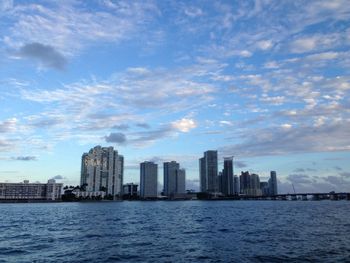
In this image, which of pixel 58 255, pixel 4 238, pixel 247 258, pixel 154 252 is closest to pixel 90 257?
pixel 58 255

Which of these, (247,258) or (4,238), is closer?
(247,258)

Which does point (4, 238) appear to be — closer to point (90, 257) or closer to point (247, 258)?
point (90, 257)

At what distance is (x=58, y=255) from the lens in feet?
145

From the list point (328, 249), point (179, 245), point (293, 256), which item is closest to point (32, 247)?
point (179, 245)

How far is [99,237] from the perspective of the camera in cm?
6234

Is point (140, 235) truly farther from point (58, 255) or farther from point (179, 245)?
point (58, 255)

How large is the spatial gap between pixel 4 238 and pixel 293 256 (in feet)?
151

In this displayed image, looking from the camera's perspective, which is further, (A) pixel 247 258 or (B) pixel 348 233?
(B) pixel 348 233

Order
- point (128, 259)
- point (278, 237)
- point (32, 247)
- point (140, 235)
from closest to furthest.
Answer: point (128, 259), point (32, 247), point (278, 237), point (140, 235)

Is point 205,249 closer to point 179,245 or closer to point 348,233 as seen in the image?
point 179,245

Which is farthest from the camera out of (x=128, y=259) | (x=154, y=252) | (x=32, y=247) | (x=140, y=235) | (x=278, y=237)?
(x=140, y=235)

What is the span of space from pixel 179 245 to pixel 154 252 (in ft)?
22.7

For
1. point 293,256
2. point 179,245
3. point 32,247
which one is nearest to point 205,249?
point 179,245

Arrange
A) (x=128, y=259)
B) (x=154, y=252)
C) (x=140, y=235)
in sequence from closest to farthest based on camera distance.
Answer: (x=128, y=259) < (x=154, y=252) < (x=140, y=235)
